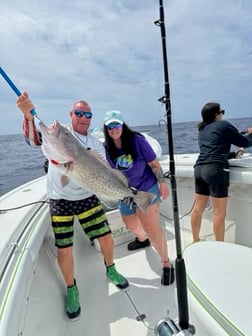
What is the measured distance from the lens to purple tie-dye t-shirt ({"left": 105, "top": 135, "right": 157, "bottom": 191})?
226cm

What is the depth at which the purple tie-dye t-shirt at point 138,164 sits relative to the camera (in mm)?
2264

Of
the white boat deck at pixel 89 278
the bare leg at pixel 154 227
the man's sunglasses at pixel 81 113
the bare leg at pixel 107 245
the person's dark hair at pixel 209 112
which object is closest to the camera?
the white boat deck at pixel 89 278

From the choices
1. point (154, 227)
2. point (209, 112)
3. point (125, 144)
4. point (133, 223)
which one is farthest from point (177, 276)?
point (209, 112)

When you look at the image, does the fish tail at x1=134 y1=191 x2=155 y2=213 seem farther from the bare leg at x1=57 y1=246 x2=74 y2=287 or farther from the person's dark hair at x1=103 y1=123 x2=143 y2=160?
the bare leg at x1=57 y1=246 x2=74 y2=287

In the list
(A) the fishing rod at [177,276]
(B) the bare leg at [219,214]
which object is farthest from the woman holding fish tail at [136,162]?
(B) the bare leg at [219,214]

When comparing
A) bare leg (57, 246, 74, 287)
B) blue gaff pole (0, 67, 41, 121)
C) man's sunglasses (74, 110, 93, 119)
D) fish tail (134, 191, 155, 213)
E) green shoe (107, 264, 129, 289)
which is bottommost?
green shoe (107, 264, 129, 289)

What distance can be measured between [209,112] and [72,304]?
2.11 metres

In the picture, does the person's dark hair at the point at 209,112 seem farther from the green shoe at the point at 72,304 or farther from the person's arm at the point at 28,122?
the green shoe at the point at 72,304

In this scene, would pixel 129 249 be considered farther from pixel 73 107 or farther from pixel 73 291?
pixel 73 107

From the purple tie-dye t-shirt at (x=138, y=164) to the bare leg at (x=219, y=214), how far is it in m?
0.74

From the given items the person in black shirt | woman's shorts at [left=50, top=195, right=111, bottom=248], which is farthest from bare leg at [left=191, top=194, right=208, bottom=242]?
woman's shorts at [left=50, top=195, right=111, bottom=248]


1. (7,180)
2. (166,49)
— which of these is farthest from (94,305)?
(7,180)

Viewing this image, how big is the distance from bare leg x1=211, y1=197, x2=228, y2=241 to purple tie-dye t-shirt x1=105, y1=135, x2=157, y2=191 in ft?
2.42

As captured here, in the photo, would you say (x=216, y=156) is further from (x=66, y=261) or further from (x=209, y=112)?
(x=66, y=261)
